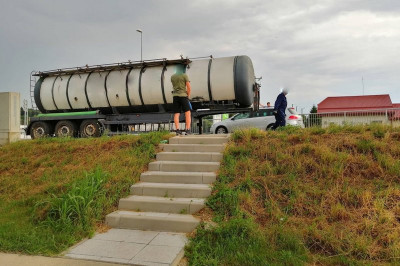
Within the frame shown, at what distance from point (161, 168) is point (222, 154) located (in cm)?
129

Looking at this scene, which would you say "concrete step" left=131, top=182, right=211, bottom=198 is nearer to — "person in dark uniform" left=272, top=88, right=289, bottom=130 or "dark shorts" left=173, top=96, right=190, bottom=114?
"dark shorts" left=173, top=96, right=190, bottom=114

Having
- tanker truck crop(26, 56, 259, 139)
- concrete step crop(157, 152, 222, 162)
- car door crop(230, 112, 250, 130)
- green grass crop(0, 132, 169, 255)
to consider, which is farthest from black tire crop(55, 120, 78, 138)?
concrete step crop(157, 152, 222, 162)

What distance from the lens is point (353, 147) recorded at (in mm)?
5500

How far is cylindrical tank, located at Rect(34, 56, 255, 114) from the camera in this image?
445 inches

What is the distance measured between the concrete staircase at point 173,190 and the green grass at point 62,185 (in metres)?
0.28

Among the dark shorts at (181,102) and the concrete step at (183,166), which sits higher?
the dark shorts at (181,102)

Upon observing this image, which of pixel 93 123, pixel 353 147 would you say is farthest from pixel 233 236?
pixel 93 123

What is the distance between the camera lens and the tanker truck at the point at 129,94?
37.4ft

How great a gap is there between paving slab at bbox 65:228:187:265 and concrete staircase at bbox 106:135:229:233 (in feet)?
0.58

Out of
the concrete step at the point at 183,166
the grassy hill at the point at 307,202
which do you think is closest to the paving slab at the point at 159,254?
the grassy hill at the point at 307,202

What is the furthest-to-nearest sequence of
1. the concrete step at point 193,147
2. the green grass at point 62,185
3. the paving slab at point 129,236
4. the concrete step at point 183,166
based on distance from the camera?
the concrete step at point 193,147 < the concrete step at point 183,166 < the green grass at point 62,185 < the paving slab at point 129,236

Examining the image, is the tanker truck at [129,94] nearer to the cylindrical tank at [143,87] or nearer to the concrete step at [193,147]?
the cylindrical tank at [143,87]

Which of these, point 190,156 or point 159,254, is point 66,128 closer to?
point 190,156

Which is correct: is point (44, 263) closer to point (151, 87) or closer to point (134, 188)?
point (134, 188)
